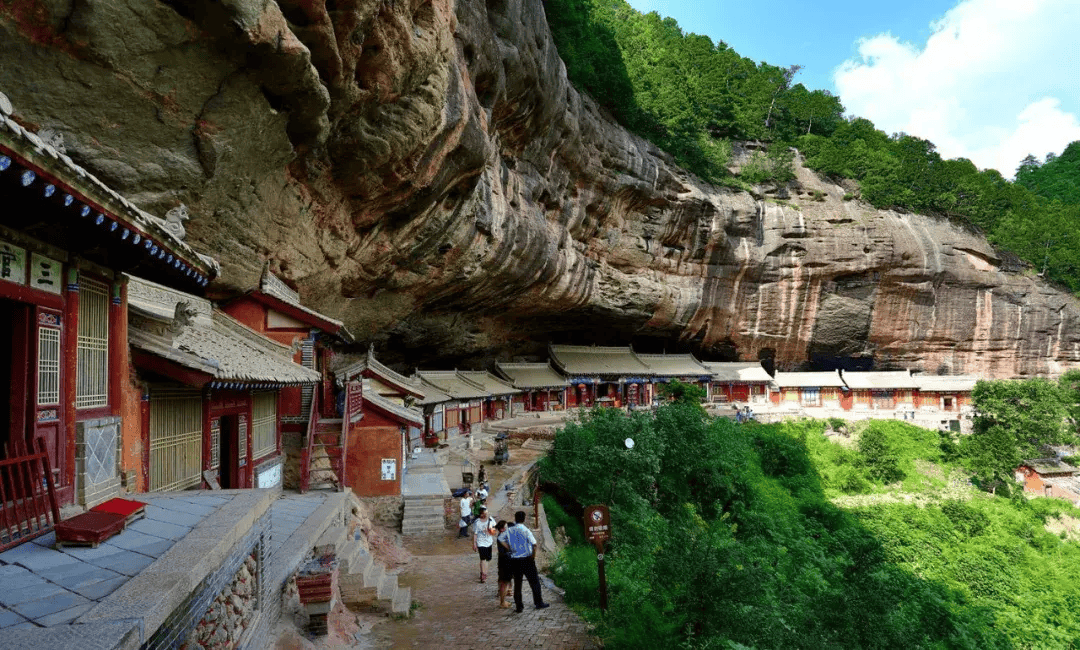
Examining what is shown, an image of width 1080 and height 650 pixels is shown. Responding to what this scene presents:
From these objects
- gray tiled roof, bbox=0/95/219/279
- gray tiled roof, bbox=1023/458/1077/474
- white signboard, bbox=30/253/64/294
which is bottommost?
gray tiled roof, bbox=1023/458/1077/474

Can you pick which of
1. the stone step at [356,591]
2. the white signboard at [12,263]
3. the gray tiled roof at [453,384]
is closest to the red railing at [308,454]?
the stone step at [356,591]

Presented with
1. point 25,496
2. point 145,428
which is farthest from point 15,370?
point 145,428

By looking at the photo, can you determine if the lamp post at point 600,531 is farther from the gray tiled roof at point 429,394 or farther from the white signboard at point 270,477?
the gray tiled roof at point 429,394

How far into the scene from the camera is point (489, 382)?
29.9 m

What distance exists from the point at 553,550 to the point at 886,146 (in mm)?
43450

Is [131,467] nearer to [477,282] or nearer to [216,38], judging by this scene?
[216,38]

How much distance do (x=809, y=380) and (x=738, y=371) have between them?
4.68 metres

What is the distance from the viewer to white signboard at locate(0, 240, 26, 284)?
411cm

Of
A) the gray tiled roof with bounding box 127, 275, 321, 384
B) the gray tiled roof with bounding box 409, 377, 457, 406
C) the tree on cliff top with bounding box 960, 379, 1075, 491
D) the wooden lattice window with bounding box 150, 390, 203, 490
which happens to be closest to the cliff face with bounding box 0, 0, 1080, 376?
the gray tiled roof with bounding box 127, 275, 321, 384

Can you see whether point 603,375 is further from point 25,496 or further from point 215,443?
point 25,496

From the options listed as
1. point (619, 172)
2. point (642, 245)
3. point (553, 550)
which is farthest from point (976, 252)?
point (553, 550)

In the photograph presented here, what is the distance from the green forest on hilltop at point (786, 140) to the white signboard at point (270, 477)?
26.8 m

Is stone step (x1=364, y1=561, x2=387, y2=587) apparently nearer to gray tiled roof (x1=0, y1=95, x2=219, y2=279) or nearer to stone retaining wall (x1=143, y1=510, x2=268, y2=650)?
stone retaining wall (x1=143, y1=510, x2=268, y2=650)

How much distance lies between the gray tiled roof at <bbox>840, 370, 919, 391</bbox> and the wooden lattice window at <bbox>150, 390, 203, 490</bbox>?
39.7 meters
